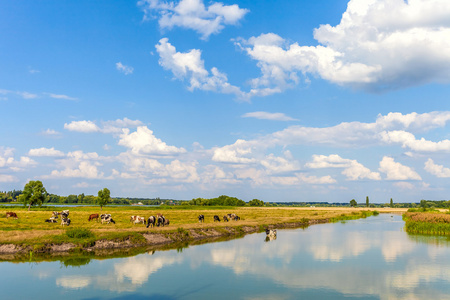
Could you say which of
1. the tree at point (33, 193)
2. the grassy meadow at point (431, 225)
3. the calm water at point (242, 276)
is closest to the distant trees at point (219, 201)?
the tree at point (33, 193)

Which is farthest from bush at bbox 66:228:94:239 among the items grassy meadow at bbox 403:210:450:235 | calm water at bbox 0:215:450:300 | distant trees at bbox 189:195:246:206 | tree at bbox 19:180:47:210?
distant trees at bbox 189:195:246:206

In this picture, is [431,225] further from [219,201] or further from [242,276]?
[219,201]

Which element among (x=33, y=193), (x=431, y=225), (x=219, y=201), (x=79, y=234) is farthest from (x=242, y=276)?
(x=219, y=201)

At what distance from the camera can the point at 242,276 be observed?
2472cm

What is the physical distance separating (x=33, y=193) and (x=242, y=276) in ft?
324

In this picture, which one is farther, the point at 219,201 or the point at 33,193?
the point at 219,201

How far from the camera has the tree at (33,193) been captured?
10069 cm

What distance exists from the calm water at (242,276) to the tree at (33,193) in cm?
8401

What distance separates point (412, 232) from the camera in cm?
5669

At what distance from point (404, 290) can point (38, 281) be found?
2486cm

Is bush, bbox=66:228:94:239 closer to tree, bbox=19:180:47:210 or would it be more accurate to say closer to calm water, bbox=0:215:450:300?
calm water, bbox=0:215:450:300

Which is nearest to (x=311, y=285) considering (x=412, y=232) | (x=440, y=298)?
(x=440, y=298)

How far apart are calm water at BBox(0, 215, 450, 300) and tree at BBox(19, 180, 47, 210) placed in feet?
276

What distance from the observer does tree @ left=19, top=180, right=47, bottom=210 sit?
101 m
